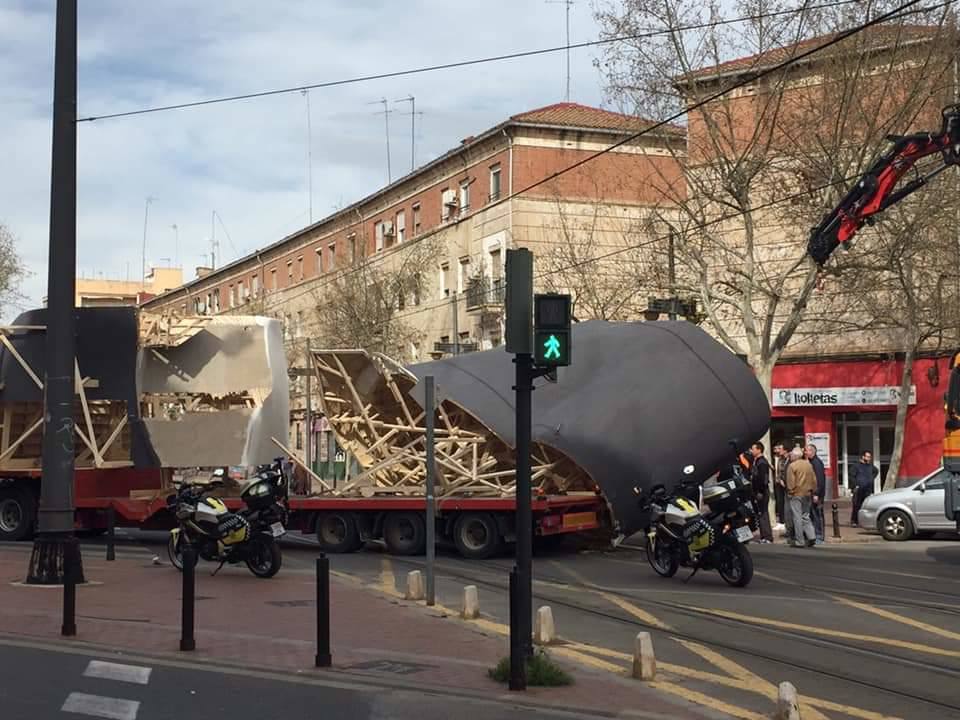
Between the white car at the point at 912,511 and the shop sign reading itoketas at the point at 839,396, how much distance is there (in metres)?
13.2

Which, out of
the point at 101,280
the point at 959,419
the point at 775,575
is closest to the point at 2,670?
the point at 775,575

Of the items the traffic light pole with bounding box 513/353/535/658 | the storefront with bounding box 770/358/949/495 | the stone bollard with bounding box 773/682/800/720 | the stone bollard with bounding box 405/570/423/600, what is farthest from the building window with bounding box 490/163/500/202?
the stone bollard with bounding box 773/682/800/720

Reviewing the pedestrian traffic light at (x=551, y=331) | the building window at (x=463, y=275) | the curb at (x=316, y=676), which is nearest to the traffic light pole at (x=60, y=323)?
the curb at (x=316, y=676)

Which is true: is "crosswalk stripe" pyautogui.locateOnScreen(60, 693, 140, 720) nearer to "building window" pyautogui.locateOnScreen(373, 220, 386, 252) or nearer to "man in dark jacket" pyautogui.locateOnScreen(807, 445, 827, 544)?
"man in dark jacket" pyautogui.locateOnScreen(807, 445, 827, 544)

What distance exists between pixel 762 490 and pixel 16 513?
12977 millimetres

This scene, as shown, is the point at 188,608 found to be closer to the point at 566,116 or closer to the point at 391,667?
the point at 391,667

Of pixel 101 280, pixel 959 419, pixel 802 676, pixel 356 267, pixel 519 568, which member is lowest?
pixel 802 676

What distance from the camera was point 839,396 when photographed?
123 ft

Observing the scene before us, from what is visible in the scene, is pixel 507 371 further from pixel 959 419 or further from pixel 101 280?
pixel 101 280

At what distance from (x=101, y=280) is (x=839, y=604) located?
4776 inches

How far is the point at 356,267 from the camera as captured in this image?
49.2 metres

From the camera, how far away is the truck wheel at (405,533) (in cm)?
1969

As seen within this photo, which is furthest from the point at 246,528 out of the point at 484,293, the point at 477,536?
the point at 484,293

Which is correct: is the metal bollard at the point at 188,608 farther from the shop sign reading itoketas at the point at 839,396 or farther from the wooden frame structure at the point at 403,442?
the shop sign reading itoketas at the point at 839,396
